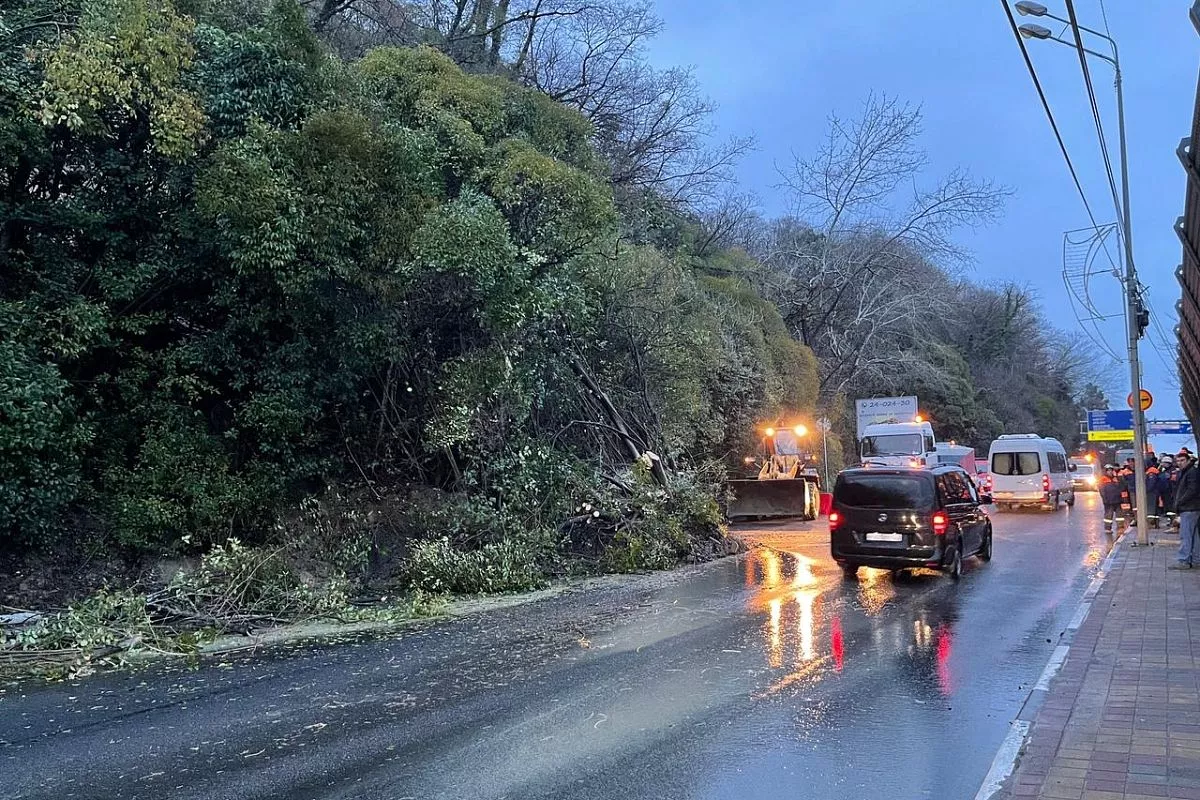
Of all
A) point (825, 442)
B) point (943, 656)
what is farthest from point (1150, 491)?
point (943, 656)

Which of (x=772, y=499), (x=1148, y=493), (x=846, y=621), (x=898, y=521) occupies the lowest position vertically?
(x=846, y=621)

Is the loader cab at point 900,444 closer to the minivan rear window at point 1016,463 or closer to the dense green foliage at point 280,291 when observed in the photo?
the minivan rear window at point 1016,463

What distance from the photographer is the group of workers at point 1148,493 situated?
2069 cm

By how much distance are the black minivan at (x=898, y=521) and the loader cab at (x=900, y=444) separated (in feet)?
49.8

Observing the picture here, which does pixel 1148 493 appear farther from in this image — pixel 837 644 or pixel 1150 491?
pixel 837 644

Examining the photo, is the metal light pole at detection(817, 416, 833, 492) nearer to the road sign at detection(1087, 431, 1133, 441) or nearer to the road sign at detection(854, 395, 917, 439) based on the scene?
the road sign at detection(854, 395, 917, 439)

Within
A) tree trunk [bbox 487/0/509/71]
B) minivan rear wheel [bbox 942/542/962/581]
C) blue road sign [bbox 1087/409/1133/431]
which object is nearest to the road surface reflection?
minivan rear wheel [bbox 942/542/962/581]

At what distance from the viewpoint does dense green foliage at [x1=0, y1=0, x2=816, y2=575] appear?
11352 millimetres

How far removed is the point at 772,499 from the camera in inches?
985

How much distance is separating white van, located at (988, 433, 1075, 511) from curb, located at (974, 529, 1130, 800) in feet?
63.8

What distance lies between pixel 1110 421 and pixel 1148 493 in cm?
2407

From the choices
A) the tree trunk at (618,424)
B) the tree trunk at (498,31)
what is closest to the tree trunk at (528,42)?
the tree trunk at (498,31)

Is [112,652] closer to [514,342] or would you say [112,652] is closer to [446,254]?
[446,254]

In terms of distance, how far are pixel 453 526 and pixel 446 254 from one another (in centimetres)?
418
